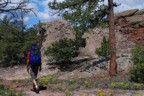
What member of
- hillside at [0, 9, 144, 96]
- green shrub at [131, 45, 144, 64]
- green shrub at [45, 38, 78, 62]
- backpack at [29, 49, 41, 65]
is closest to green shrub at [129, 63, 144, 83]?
hillside at [0, 9, 144, 96]

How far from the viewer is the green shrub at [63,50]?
1288 inches

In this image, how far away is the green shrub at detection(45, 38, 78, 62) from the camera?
32.7 meters

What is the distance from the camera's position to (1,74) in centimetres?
3378

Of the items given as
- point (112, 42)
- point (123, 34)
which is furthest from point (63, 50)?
point (123, 34)

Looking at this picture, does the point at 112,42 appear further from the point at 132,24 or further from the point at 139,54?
the point at 132,24

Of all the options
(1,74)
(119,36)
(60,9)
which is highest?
(60,9)

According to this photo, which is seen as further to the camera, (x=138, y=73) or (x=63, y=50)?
(x=63, y=50)

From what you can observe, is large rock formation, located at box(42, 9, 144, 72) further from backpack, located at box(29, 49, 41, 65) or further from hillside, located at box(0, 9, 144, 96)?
backpack, located at box(29, 49, 41, 65)

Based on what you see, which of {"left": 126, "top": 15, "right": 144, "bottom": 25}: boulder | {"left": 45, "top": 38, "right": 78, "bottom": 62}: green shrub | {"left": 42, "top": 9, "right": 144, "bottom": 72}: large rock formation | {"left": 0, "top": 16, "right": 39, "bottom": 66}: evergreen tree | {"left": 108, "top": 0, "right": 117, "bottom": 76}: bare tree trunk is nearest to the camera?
{"left": 108, "top": 0, "right": 117, "bottom": 76}: bare tree trunk

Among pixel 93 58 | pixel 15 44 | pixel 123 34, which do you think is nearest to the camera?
pixel 93 58

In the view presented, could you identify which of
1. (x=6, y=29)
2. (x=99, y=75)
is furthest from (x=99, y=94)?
(x=99, y=75)

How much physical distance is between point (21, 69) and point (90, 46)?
9.11 metres

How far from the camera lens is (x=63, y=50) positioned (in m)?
→ 32.5

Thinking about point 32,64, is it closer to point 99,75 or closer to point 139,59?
point 139,59
